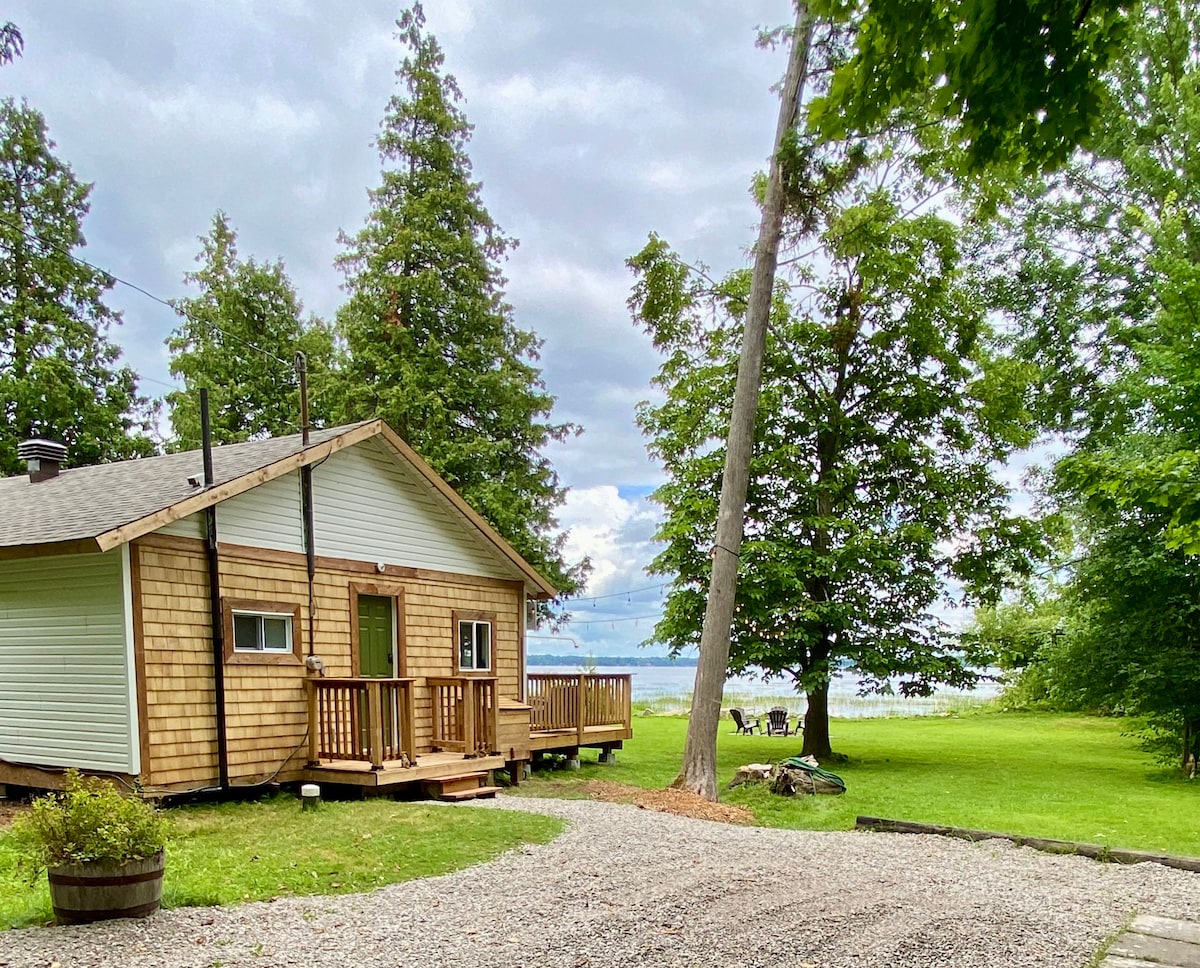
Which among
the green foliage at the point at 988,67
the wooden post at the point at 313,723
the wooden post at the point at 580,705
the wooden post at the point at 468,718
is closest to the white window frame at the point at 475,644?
the wooden post at the point at 580,705

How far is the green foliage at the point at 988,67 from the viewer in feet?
9.68

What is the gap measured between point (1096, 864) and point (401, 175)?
2070 cm

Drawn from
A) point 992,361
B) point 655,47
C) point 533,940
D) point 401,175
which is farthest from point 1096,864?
point 401,175

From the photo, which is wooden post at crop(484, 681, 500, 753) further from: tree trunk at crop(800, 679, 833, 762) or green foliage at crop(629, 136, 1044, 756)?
tree trunk at crop(800, 679, 833, 762)

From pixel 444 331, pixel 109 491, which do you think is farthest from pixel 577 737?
pixel 444 331

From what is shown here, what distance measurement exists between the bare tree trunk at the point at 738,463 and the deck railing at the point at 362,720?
3672 millimetres

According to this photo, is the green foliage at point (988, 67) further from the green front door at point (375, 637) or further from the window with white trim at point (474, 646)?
the window with white trim at point (474, 646)

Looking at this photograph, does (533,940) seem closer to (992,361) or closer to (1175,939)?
(1175,939)

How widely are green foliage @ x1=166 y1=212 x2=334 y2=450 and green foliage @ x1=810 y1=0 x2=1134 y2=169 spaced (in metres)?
19.9

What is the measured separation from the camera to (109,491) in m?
10.4

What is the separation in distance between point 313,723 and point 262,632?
1215mm

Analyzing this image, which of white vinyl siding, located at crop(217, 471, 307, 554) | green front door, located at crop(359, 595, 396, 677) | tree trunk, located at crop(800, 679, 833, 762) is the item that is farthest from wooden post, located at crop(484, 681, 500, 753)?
tree trunk, located at crop(800, 679, 833, 762)

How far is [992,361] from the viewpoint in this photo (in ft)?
52.3

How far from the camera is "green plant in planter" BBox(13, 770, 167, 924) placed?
4.60m
